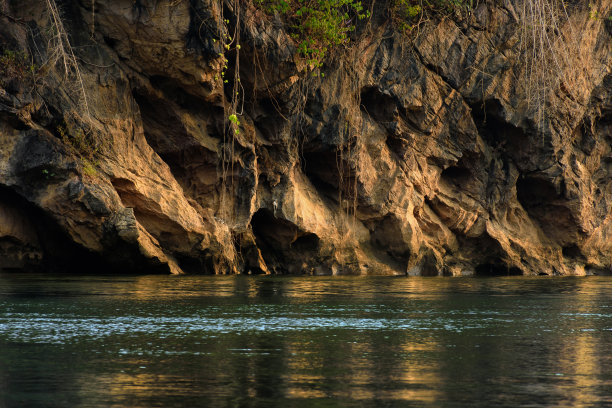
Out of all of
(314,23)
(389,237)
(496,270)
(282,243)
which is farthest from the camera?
(496,270)

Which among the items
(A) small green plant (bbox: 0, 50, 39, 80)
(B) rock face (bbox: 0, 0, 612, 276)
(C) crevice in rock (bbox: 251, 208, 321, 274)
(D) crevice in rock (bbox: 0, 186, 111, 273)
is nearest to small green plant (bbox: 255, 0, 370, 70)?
(B) rock face (bbox: 0, 0, 612, 276)

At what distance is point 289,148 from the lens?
50.9ft

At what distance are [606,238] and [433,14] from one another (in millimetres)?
7324

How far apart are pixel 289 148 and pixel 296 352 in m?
11.3

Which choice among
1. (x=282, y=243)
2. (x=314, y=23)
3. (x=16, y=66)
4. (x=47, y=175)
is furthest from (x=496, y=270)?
(x=16, y=66)

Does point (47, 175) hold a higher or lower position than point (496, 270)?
higher

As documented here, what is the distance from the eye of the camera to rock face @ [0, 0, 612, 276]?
12.6 metres

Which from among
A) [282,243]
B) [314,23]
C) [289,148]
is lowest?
[282,243]

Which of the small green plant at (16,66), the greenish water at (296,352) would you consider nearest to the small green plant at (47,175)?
the small green plant at (16,66)

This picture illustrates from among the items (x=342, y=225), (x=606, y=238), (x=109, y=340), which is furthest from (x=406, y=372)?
(x=606, y=238)

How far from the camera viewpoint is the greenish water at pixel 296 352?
3.15 meters

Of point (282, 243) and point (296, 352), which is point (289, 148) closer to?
point (282, 243)

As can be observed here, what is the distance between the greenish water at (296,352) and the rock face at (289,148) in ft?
15.6

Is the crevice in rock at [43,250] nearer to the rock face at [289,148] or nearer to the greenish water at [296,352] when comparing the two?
the rock face at [289,148]
